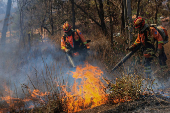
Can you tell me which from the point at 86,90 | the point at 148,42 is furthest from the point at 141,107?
the point at 148,42

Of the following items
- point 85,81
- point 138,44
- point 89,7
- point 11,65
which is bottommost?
point 85,81

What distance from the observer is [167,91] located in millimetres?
4094

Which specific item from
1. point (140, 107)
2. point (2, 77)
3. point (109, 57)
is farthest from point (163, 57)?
point (2, 77)

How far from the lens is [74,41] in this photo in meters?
6.41

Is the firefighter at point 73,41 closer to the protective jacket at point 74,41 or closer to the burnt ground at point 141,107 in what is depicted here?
the protective jacket at point 74,41

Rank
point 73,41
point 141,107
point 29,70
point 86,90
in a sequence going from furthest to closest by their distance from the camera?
point 73,41 → point 29,70 → point 86,90 → point 141,107

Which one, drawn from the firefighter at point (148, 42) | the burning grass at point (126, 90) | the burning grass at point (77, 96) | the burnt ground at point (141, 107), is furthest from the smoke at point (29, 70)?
the firefighter at point (148, 42)

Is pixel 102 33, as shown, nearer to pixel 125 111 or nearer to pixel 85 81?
pixel 85 81

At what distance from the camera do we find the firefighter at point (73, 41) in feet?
20.6

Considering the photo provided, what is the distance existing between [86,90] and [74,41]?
238cm

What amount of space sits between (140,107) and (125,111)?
0.32 m

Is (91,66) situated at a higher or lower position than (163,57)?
lower

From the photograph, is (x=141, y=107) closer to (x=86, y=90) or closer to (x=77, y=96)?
(x=77, y=96)

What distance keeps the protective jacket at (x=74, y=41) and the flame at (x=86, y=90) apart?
2.93 ft
